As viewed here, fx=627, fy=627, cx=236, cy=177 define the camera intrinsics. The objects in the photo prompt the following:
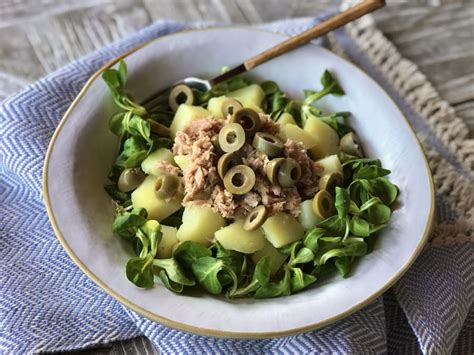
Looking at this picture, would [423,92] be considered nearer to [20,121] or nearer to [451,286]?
[451,286]

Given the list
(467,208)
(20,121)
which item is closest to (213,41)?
(20,121)

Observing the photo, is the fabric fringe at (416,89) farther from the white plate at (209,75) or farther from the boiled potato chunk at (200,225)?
the boiled potato chunk at (200,225)

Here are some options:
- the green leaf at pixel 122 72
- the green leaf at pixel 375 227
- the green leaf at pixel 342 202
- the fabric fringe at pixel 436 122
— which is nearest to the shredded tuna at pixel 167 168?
the green leaf at pixel 122 72

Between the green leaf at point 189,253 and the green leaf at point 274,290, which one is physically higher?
the green leaf at point 189,253

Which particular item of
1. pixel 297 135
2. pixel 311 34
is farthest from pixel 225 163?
pixel 311 34

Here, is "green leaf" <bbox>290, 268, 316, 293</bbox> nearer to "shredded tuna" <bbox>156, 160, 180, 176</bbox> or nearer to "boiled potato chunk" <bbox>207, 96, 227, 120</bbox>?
"shredded tuna" <bbox>156, 160, 180, 176</bbox>

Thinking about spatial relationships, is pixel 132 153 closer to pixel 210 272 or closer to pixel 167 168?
pixel 167 168
